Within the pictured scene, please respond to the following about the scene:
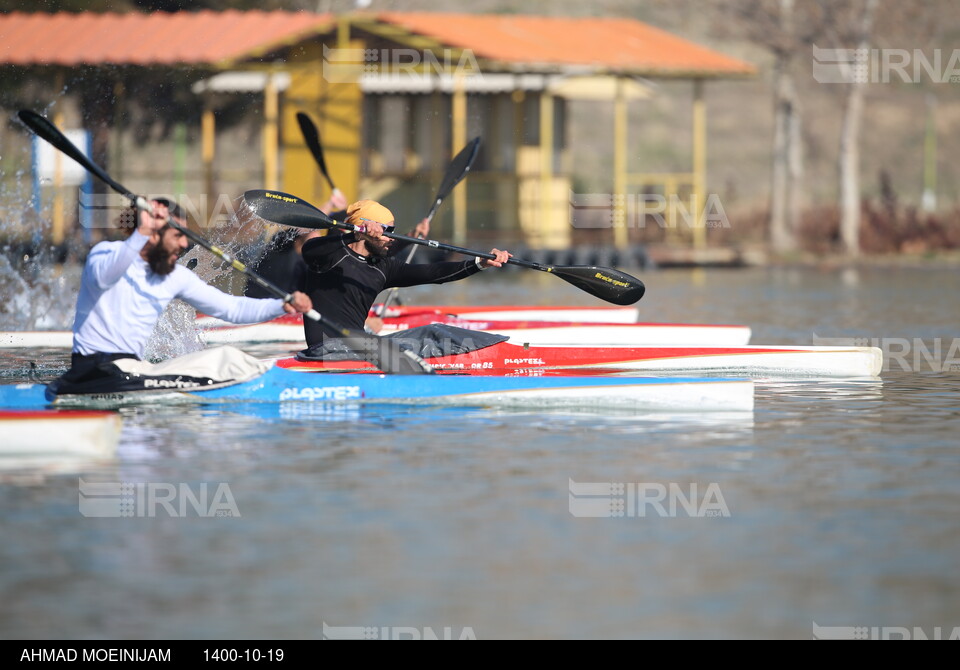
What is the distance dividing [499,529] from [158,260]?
12.4 ft

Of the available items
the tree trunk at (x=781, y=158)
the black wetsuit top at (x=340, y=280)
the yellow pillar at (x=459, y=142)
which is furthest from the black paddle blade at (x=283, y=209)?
the tree trunk at (x=781, y=158)

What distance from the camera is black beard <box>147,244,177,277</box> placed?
1045 centimetres

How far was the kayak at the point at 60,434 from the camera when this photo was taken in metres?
9.38

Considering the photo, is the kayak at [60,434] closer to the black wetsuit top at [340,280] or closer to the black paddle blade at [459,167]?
the black wetsuit top at [340,280]

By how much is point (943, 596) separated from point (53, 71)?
2980 centimetres

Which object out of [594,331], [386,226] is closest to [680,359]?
[386,226]

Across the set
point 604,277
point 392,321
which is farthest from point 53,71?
point 604,277

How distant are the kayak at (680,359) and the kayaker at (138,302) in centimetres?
266

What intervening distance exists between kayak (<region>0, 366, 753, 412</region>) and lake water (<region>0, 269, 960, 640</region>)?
0.14 metres

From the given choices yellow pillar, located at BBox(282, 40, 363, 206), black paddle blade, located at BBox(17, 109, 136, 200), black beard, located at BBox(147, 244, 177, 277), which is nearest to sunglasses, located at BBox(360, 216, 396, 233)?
black paddle blade, located at BBox(17, 109, 136, 200)

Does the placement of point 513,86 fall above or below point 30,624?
above

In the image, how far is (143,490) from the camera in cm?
859

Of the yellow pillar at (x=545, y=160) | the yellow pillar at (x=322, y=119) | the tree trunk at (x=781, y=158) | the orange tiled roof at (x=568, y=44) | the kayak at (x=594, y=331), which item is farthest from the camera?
the tree trunk at (x=781, y=158)
